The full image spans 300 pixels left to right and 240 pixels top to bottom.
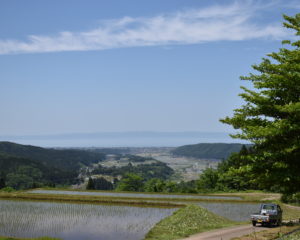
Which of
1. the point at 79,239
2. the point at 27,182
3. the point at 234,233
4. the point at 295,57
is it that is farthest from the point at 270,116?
the point at 27,182

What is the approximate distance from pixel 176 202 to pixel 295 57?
24.6m

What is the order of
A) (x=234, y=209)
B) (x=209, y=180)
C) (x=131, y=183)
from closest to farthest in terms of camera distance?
(x=234, y=209)
(x=131, y=183)
(x=209, y=180)

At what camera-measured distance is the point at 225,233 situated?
2203 cm

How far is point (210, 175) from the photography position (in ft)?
220

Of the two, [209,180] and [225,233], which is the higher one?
[225,233]

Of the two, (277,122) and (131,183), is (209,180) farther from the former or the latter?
(277,122)

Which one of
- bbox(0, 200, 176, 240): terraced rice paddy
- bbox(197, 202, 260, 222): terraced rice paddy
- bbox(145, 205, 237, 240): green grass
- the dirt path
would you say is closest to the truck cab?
the dirt path

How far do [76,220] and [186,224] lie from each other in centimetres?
854

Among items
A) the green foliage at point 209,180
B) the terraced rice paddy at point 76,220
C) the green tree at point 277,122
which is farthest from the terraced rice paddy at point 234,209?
the green foliage at point 209,180

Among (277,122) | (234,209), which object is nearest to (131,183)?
(234,209)

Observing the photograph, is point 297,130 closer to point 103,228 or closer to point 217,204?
point 103,228

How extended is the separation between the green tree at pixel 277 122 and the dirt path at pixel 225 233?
6145mm

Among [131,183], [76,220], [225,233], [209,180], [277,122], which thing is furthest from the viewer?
[209,180]

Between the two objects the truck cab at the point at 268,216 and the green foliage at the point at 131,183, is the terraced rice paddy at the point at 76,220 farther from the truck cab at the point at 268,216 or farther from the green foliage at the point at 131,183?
the green foliage at the point at 131,183
